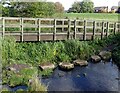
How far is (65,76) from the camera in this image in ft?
42.8

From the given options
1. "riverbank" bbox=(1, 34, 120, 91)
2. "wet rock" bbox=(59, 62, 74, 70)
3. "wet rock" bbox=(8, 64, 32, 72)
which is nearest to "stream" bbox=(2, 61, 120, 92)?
"wet rock" bbox=(59, 62, 74, 70)

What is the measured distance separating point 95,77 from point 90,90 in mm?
1698

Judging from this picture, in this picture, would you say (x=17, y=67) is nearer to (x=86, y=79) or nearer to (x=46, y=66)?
(x=46, y=66)

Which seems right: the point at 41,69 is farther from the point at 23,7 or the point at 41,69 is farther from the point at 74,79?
the point at 23,7

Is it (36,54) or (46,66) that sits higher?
(36,54)

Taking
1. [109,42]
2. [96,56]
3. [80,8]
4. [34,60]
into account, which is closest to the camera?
[34,60]

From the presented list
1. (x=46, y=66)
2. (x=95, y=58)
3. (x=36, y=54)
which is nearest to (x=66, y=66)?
(x=46, y=66)

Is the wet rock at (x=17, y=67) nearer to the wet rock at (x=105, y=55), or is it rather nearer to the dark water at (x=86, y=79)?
the dark water at (x=86, y=79)

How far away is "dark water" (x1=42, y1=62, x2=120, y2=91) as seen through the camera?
11.6 metres

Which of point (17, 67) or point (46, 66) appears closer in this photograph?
point (17, 67)

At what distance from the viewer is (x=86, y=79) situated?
41.8 feet

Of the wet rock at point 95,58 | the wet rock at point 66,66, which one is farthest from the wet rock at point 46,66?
the wet rock at point 95,58

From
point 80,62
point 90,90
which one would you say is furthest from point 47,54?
point 90,90

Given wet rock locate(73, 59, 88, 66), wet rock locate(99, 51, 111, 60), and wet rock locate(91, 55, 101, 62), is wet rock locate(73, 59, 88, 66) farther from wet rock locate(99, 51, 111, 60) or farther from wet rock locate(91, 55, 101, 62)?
wet rock locate(99, 51, 111, 60)
